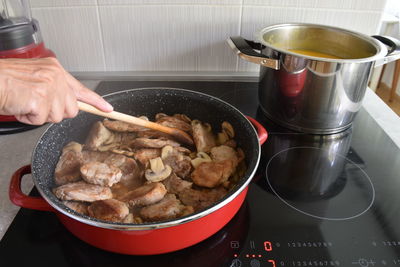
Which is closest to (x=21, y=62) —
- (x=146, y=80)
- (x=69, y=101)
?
(x=69, y=101)

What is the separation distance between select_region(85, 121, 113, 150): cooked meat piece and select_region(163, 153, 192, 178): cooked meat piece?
18cm

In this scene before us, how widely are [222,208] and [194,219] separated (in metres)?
0.08

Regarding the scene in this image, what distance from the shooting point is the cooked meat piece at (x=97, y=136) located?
2.76ft

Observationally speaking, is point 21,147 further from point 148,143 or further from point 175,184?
point 175,184

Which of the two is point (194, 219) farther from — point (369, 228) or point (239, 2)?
point (239, 2)

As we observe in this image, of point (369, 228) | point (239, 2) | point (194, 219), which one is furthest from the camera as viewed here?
point (239, 2)

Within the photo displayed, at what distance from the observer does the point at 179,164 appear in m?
0.79

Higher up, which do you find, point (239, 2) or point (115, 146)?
point (239, 2)

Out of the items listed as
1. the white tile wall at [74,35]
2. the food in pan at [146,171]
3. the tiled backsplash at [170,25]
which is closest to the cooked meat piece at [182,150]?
the food in pan at [146,171]

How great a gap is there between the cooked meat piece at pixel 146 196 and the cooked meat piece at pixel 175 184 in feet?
0.14

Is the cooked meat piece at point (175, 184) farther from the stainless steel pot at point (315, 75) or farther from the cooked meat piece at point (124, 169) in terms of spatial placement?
the stainless steel pot at point (315, 75)

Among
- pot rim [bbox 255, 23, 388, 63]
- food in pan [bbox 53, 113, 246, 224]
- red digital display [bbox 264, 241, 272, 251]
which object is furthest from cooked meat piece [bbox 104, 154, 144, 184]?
pot rim [bbox 255, 23, 388, 63]

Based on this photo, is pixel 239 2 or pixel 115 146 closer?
pixel 115 146

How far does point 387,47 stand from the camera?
3.11ft
